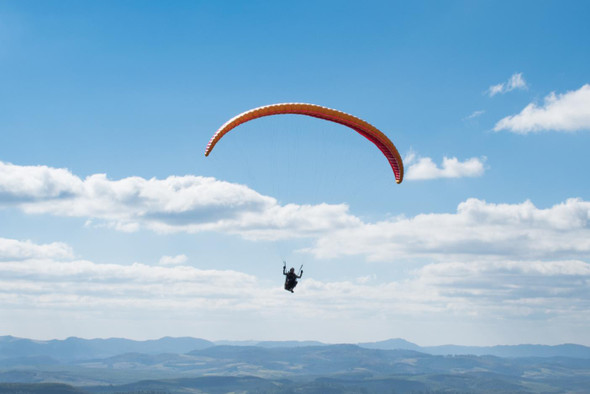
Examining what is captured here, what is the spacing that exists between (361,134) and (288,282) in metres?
14.6

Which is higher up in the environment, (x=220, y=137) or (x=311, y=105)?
(x=311, y=105)

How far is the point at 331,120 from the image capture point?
49594 millimetres

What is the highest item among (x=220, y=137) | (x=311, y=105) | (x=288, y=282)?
(x=311, y=105)

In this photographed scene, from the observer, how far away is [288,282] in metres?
49.9

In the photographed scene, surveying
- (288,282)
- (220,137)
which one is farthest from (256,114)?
(288,282)

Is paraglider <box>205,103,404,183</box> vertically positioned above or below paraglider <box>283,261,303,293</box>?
above

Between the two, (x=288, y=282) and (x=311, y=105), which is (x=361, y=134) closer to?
(x=311, y=105)

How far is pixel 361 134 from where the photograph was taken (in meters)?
52.1

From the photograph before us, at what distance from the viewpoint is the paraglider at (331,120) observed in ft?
151

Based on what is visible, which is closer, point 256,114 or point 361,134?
point 256,114

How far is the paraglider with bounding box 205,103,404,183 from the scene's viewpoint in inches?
1816

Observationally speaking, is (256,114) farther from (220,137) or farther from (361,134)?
(361,134)

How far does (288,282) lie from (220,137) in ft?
44.7

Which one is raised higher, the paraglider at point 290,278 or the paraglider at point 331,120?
the paraglider at point 331,120
